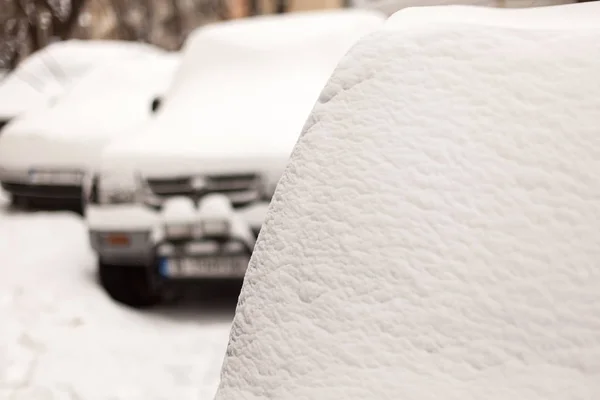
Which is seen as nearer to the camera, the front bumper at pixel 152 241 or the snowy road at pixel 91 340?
the snowy road at pixel 91 340

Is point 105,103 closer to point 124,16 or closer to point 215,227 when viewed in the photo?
point 215,227

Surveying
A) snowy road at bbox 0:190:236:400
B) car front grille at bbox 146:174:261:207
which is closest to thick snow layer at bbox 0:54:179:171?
snowy road at bbox 0:190:236:400

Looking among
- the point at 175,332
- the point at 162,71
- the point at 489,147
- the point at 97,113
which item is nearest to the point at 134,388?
the point at 175,332

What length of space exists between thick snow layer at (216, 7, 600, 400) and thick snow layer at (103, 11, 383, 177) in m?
2.54

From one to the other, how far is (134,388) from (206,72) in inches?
106

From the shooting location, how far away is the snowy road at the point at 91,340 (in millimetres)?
3176

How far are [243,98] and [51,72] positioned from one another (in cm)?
541

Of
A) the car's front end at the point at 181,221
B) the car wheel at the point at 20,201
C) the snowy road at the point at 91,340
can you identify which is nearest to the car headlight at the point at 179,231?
the car's front end at the point at 181,221

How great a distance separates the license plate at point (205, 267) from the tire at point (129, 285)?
26 cm

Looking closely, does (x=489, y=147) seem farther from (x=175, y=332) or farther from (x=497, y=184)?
(x=175, y=332)

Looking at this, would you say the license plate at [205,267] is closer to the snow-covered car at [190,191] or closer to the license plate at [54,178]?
the snow-covered car at [190,191]

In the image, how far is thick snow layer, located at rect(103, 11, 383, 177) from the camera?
379 cm

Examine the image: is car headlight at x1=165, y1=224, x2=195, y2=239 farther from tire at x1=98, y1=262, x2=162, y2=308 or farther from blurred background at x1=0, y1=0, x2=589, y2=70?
blurred background at x1=0, y1=0, x2=589, y2=70

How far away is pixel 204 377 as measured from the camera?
10.7 ft
